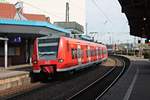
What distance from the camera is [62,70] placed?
2525cm

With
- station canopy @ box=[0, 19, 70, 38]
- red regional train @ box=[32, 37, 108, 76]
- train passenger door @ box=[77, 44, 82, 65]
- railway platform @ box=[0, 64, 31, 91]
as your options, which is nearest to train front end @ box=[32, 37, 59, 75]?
red regional train @ box=[32, 37, 108, 76]

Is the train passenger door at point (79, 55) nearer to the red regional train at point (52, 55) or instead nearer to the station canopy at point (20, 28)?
the red regional train at point (52, 55)

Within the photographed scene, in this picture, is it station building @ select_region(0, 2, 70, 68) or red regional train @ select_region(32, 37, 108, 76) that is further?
station building @ select_region(0, 2, 70, 68)

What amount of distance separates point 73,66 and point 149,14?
6.16m

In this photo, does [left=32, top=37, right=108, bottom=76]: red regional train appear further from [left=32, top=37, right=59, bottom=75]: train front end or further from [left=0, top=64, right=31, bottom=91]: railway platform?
[left=0, top=64, right=31, bottom=91]: railway platform

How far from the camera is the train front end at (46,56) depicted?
2517 cm

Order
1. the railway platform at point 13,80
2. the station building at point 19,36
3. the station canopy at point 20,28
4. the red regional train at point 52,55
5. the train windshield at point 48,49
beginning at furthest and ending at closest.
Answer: the station building at point 19,36 < the station canopy at point 20,28 < the train windshield at point 48,49 < the red regional train at point 52,55 < the railway platform at point 13,80

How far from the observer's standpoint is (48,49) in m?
25.5

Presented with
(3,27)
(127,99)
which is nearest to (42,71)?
(127,99)

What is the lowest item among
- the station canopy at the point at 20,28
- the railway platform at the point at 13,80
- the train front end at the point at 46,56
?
the railway platform at the point at 13,80

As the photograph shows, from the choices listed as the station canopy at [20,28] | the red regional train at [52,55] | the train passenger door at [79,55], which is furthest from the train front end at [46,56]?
the station canopy at [20,28]

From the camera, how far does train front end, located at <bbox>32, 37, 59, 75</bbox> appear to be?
2517 cm

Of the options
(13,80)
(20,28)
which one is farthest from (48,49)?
(20,28)

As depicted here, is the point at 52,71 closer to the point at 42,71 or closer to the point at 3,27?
the point at 42,71
